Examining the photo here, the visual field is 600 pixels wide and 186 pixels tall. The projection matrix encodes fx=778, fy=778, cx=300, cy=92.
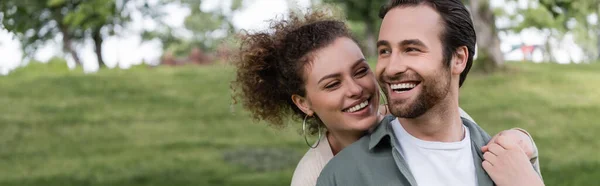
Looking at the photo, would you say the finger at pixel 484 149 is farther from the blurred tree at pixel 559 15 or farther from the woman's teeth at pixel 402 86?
the blurred tree at pixel 559 15

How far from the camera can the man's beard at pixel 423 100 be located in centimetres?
254

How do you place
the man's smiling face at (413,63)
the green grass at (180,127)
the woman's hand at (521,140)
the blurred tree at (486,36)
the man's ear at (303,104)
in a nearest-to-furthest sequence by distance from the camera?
1. the man's smiling face at (413,63)
2. the woman's hand at (521,140)
3. the man's ear at (303,104)
4. the green grass at (180,127)
5. the blurred tree at (486,36)

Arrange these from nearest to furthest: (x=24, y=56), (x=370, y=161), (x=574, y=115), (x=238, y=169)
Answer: (x=370, y=161) → (x=238, y=169) → (x=574, y=115) → (x=24, y=56)

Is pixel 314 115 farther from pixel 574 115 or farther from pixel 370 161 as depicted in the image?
pixel 574 115

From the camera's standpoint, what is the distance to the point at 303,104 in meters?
3.26

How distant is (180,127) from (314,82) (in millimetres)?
8872

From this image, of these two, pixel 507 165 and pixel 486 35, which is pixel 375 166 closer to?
pixel 507 165

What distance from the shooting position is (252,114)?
368 cm

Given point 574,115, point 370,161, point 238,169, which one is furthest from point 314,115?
point 574,115

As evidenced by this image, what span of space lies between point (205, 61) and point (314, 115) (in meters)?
17.9

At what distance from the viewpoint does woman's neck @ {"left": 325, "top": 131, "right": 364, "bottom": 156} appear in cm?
310

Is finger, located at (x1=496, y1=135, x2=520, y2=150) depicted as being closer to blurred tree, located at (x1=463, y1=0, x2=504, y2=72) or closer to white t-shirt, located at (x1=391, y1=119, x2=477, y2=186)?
white t-shirt, located at (x1=391, y1=119, x2=477, y2=186)

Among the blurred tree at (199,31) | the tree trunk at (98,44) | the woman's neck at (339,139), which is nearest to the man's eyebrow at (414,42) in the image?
the woman's neck at (339,139)

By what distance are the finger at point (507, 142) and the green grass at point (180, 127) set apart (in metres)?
5.96
